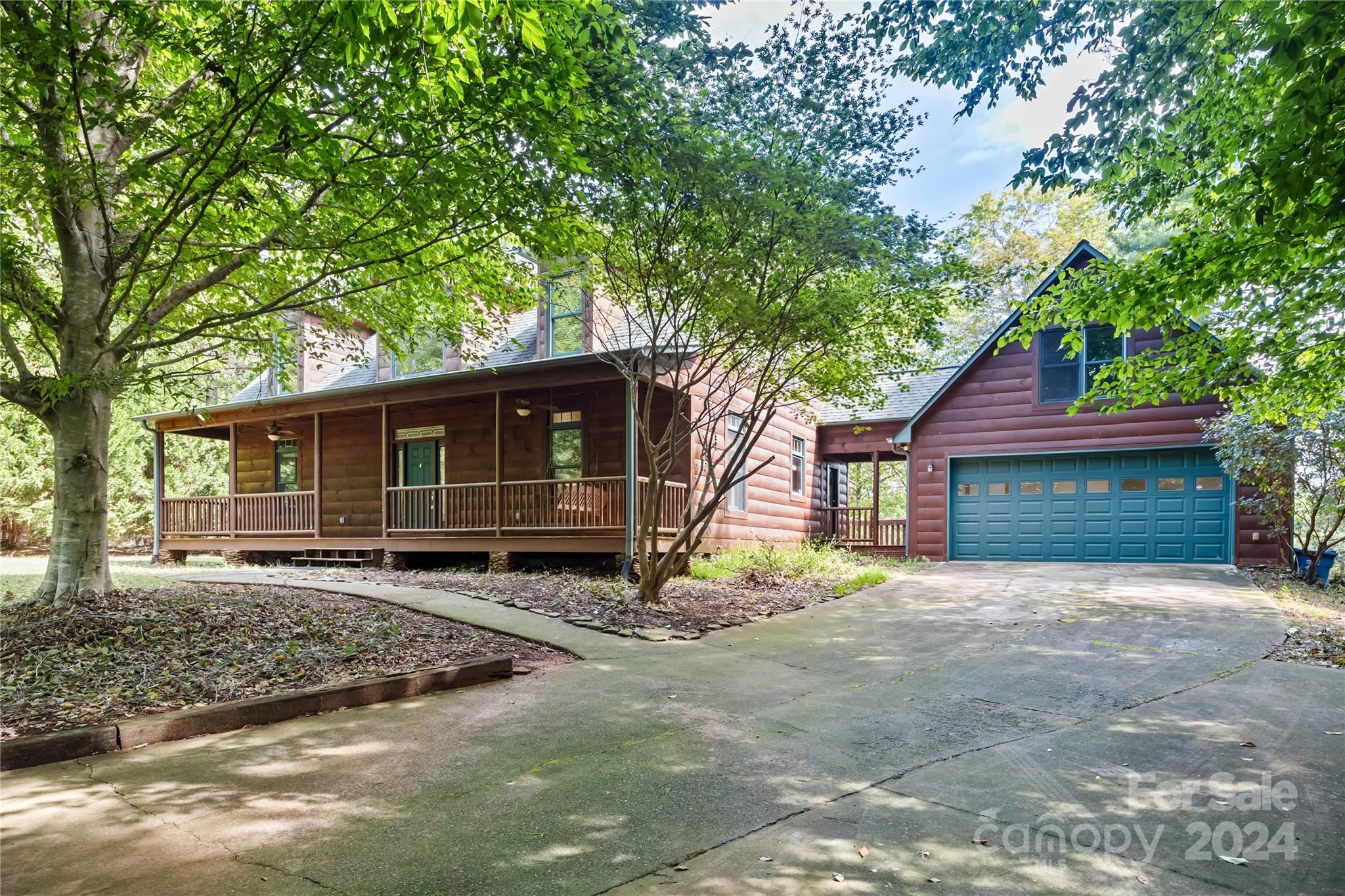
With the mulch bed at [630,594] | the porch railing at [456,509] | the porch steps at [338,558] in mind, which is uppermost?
the porch railing at [456,509]

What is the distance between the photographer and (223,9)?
205 inches

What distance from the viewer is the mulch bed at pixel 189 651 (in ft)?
14.8

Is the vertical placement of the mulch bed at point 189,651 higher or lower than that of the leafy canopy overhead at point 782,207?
lower

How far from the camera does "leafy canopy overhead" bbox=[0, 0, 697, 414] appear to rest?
4645mm

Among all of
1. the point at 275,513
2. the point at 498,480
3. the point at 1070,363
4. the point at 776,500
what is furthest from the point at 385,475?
the point at 1070,363

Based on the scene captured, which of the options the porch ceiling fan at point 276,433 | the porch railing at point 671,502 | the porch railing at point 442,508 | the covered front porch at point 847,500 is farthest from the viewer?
the covered front porch at point 847,500

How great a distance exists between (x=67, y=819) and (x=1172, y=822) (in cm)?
463

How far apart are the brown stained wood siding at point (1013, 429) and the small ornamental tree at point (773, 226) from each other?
726 centimetres

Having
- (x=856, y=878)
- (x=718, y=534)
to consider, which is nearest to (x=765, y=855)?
(x=856, y=878)

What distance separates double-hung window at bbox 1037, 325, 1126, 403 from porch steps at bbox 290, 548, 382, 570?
14152 mm

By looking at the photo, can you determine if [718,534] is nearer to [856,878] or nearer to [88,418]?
[88,418]

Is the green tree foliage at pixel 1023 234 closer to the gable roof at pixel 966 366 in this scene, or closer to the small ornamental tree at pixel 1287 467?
the gable roof at pixel 966 366

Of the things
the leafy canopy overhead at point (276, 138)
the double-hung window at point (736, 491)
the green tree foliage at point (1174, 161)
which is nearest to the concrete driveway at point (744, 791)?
the green tree foliage at point (1174, 161)

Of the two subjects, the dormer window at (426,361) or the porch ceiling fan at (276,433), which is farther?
the porch ceiling fan at (276,433)
